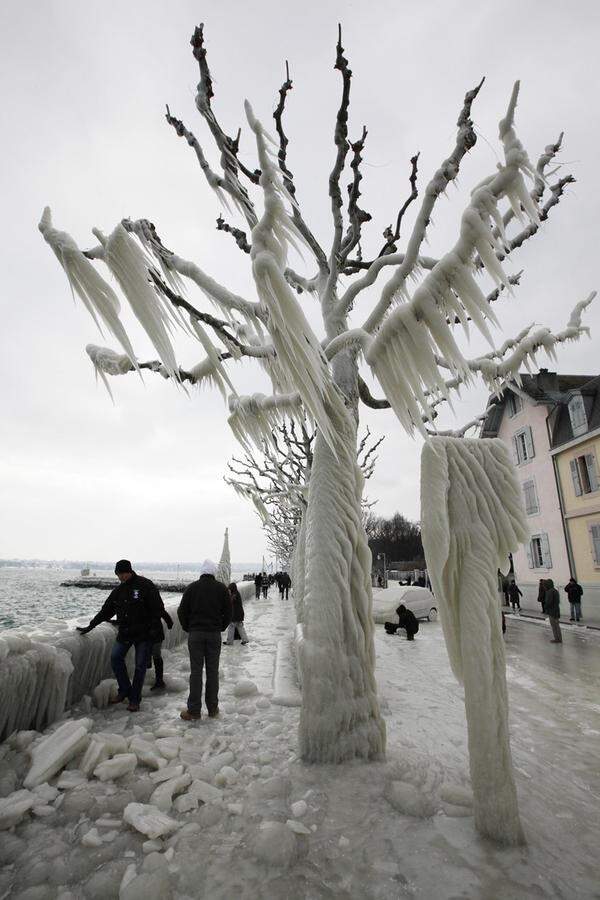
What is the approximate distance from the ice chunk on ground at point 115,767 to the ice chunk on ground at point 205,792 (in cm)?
54

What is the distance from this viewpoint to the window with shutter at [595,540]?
1622 centimetres

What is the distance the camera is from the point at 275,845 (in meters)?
2.42

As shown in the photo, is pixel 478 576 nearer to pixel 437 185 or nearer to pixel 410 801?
pixel 410 801

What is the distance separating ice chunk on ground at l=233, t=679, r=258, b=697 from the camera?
534cm

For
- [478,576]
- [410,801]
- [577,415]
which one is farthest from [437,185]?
[577,415]

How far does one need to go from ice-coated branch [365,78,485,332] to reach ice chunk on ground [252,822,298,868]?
4.00 m

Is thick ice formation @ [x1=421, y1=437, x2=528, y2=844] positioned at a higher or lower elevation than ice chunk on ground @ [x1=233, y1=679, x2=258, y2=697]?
higher

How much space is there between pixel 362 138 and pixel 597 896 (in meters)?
6.58

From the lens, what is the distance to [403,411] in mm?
3467

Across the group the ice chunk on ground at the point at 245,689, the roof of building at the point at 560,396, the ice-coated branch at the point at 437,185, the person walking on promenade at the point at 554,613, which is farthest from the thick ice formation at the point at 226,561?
the ice-coated branch at the point at 437,185

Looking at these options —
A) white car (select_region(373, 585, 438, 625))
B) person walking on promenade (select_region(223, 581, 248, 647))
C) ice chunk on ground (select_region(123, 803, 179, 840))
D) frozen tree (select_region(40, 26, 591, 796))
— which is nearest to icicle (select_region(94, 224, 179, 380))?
frozen tree (select_region(40, 26, 591, 796))

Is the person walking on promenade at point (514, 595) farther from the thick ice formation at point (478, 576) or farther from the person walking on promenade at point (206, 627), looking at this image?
the thick ice formation at point (478, 576)

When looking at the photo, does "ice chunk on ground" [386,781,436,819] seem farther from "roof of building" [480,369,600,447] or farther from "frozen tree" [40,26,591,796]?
"roof of building" [480,369,600,447]

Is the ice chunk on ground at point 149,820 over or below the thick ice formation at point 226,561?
below
